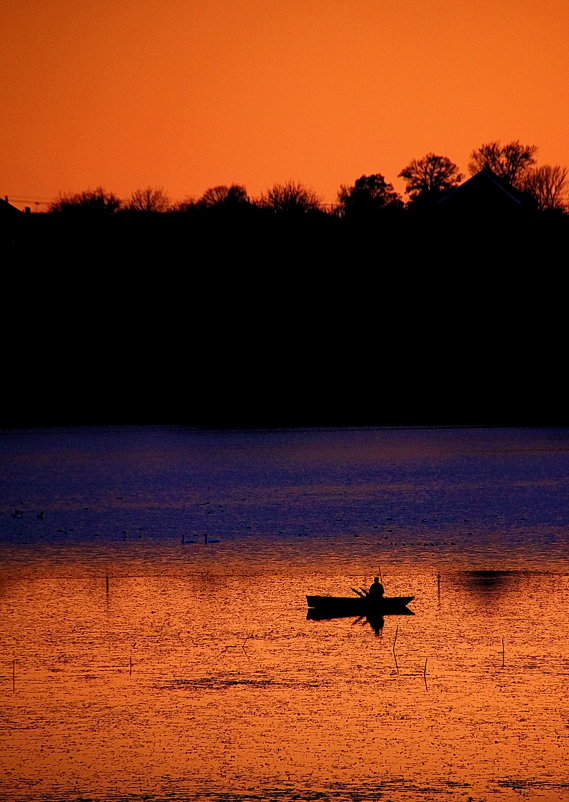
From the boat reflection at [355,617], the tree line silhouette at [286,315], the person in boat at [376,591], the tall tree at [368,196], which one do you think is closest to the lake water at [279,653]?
the boat reflection at [355,617]

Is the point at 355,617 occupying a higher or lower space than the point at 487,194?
lower

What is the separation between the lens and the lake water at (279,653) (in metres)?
9.00

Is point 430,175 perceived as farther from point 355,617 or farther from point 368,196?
point 355,617

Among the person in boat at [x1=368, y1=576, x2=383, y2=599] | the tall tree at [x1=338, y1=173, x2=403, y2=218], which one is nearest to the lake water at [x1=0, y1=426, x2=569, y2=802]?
the person in boat at [x1=368, y1=576, x2=383, y2=599]

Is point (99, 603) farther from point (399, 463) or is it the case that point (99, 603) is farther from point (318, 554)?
point (399, 463)

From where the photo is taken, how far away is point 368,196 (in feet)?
354

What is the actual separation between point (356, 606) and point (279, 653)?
251cm

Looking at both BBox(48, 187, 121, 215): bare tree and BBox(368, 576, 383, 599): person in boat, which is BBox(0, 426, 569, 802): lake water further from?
BBox(48, 187, 121, 215): bare tree

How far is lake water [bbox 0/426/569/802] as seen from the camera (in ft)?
29.5

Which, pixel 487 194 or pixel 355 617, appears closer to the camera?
pixel 355 617

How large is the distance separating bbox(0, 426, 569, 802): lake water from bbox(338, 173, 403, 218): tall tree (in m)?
79.1

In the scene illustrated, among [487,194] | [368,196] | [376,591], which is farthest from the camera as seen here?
[368,196]

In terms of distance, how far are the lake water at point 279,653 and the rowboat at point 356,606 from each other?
0.18 meters

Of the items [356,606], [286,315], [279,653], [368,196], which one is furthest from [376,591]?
[368,196]
